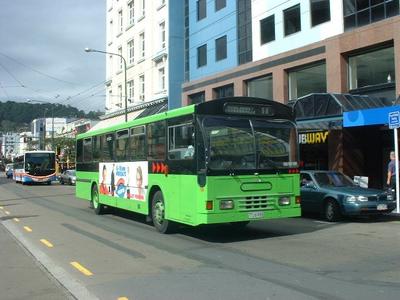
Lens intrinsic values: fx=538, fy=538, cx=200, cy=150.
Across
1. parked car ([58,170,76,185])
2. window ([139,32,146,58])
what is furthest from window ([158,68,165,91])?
parked car ([58,170,76,185])

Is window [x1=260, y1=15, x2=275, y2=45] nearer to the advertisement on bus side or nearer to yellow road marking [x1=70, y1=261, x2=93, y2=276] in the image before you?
the advertisement on bus side

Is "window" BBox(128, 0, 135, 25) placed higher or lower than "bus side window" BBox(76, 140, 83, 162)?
higher

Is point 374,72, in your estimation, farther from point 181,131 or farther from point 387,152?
point 181,131

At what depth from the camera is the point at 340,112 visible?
21719mm

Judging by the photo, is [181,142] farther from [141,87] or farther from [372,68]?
[141,87]

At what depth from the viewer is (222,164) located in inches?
451

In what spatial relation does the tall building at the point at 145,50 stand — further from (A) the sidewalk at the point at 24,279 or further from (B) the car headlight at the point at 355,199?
(A) the sidewalk at the point at 24,279

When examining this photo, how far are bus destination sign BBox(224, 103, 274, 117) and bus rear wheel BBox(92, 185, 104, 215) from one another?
8.25m

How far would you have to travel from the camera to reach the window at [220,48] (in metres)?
34.8

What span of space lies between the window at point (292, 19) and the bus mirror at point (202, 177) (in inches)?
730

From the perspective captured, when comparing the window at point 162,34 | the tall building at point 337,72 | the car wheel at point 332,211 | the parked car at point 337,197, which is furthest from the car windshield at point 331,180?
the window at point 162,34

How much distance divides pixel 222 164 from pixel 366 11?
1544 centimetres

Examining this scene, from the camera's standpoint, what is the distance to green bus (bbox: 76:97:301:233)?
37.3 feet

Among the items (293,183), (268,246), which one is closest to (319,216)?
(293,183)
